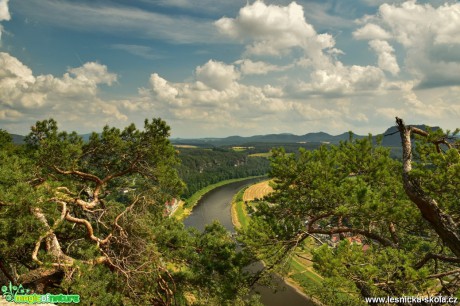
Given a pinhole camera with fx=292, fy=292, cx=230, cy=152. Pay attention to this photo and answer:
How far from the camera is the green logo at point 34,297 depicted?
9312mm

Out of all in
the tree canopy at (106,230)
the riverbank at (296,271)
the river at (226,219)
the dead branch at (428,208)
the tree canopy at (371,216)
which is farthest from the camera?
the river at (226,219)

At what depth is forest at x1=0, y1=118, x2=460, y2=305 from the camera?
832 cm

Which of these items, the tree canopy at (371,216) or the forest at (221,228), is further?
the forest at (221,228)

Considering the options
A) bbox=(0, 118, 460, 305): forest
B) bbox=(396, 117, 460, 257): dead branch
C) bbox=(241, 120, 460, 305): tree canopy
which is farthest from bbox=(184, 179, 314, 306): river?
bbox=(396, 117, 460, 257): dead branch

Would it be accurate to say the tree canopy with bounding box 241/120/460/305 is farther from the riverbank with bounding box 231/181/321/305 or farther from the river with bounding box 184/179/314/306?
the river with bounding box 184/179/314/306

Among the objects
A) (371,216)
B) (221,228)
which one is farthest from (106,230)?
(371,216)

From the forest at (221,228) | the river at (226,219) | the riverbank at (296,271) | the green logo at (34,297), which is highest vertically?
the forest at (221,228)

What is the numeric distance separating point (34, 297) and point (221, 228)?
961 cm

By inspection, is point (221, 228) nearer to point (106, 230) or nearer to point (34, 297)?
point (106, 230)

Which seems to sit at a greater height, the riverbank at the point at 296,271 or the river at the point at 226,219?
the riverbank at the point at 296,271

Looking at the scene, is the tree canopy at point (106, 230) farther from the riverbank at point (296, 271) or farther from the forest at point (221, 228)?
the riverbank at point (296, 271)

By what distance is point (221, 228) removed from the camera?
17094 mm

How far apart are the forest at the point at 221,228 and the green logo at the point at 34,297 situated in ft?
1.05

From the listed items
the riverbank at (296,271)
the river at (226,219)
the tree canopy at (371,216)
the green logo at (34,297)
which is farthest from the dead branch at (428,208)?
the river at (226,219)
